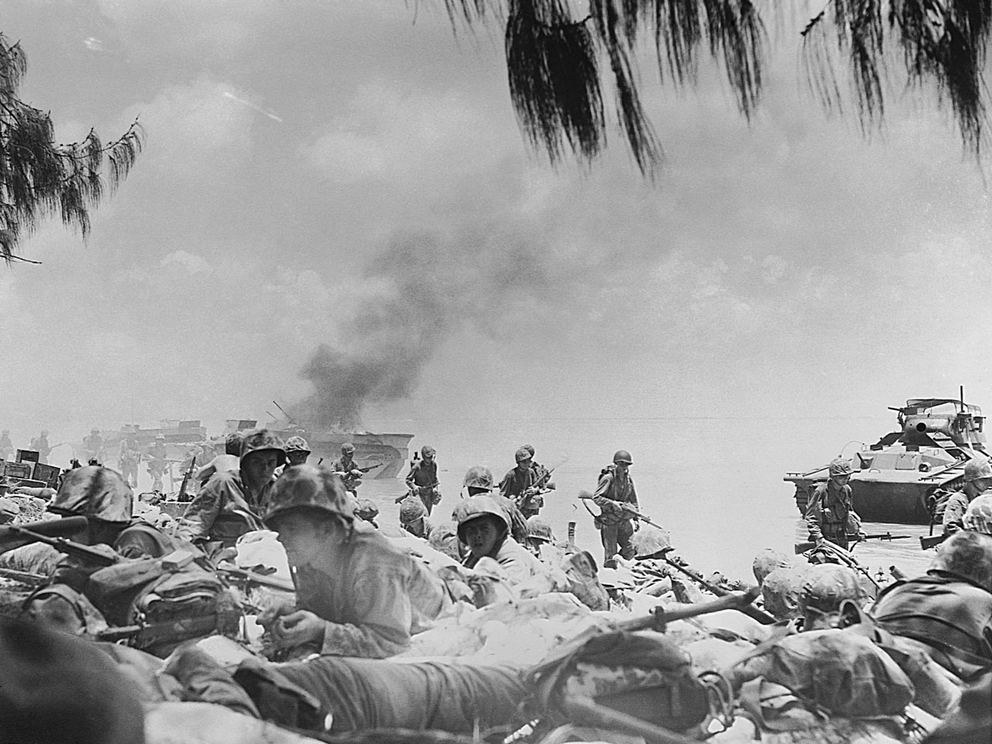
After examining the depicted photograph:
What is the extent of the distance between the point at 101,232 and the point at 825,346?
2.34 m

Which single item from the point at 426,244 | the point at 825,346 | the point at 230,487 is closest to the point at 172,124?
the point at 426,244

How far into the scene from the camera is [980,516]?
224cm

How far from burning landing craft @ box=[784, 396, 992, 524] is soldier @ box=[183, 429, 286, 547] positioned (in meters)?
1.58

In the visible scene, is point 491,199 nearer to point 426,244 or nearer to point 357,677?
point 426,244

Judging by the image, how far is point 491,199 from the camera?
2.50 m

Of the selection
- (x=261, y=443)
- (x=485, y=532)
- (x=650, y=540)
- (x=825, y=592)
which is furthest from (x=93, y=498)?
(x=825, y=592)

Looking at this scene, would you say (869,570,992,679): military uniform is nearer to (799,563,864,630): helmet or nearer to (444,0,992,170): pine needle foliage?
(799,563,864,630): helmet

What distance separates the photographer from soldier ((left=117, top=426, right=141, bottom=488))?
3.08 metres

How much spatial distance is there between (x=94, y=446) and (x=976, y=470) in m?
2.84

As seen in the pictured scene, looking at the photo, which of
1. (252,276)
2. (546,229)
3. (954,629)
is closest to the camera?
(954,629)

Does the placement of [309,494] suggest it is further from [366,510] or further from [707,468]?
[707,468]

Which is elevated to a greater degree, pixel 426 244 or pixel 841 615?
pixel 426 244

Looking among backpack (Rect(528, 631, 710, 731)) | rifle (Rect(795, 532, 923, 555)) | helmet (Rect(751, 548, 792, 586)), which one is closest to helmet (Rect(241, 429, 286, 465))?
backpack (Rect(528, 631, 710, 731))

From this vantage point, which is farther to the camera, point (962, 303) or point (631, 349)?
point (631, 349)
